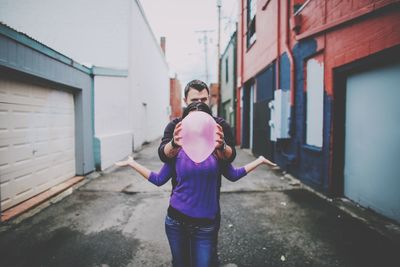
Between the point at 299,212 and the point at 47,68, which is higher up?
the point at 47,68

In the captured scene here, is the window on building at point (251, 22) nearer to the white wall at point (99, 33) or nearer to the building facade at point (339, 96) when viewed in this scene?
the building facade at point (339, 96)

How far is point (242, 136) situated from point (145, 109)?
6.71m

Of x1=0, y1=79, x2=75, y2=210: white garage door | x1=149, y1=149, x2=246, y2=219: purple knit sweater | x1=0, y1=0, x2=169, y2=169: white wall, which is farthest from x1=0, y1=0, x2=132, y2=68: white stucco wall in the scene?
x1=149, y1=149, x2=246, y2=219: purple knit sweater

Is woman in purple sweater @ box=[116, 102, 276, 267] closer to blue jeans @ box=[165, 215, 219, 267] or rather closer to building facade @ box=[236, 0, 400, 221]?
blue jeans @ box=[165, 215, 219, 267]

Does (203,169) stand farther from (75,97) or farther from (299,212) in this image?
(75,97)

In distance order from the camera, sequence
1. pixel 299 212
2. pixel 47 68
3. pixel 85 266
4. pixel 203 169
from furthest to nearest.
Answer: pixel 47 68, pixel 299 212, pixel 85 266, pixel 203 169

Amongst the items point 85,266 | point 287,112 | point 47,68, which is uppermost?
point 47,68

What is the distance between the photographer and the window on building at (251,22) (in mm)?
10683

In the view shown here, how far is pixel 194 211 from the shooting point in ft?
5.16

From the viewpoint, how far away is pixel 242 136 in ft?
43.4

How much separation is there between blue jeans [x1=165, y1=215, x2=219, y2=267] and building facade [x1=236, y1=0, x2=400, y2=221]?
144 inches

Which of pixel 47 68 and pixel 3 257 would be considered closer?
pixel 3 257

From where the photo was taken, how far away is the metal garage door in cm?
380

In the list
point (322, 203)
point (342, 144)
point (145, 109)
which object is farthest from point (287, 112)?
point (145, 109)
